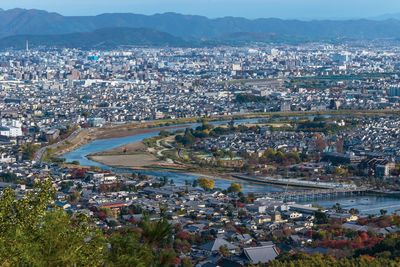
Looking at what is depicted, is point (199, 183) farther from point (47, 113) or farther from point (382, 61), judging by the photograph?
point (382, 61)

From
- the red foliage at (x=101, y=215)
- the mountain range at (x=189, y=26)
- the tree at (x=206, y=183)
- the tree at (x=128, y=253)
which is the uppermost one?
the tree at (x=128, y=253)

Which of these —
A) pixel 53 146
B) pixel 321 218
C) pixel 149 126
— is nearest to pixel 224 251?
pixel 321 218

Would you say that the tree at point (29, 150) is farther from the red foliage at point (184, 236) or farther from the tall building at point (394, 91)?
the tall building at point (394, 91)

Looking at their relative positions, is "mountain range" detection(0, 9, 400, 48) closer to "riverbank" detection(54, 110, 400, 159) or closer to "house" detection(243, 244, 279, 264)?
"riverbank" detection(54, 110, 400, 159)

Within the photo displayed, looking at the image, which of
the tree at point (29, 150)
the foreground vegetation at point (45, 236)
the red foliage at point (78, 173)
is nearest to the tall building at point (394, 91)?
the tree at point (29, 150)

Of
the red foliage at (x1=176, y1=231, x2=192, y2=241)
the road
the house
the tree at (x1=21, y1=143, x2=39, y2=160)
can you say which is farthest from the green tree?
the tree at (x1=21, y1=143, x2=39, y2=160)

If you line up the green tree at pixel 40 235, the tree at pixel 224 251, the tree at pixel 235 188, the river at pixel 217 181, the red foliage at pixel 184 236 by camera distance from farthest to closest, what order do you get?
the tree at pixel 235 188, the river at pixel 217 181, the red foliage at pixel 184 236, the tree at pixel 224 251, the green tree at pixel 40 235

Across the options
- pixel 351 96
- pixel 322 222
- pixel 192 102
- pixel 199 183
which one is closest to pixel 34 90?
pixel 192 102
